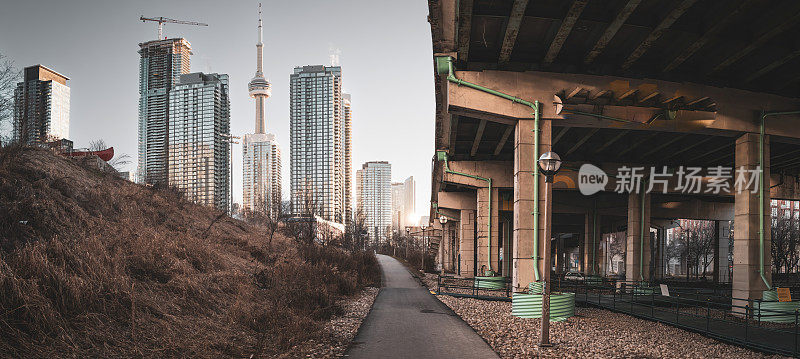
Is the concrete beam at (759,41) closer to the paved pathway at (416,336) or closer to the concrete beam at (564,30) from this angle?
the concrete beam at (564,30)

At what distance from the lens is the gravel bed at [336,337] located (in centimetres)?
948

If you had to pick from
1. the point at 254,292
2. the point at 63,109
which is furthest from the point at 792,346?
the point at 63,109

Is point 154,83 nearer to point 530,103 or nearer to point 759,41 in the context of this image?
point 530,103

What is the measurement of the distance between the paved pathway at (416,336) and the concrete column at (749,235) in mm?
10953

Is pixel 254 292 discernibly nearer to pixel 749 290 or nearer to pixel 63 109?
pixel 749 290

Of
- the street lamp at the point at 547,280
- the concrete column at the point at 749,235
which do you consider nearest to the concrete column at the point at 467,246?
the concrete column at the point at 749,235

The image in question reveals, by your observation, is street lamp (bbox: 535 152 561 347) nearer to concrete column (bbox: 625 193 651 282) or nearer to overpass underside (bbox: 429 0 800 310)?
overpass underside (bbox: 429 0 800 310)

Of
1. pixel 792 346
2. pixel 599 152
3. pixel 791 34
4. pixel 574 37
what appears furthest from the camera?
pixel 599 152

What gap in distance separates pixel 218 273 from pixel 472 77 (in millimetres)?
10878

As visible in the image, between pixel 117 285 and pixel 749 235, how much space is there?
20.4 metres

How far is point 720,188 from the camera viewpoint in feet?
99.5

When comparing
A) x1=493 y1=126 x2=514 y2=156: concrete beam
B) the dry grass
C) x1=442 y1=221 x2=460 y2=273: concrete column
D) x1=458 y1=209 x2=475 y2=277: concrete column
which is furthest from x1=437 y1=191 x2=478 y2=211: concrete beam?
the dry grass

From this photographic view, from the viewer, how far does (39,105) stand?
92.5ft

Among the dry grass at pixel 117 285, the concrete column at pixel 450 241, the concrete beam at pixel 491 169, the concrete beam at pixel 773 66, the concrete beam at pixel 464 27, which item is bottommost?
the concrete column at pixel 450 241
